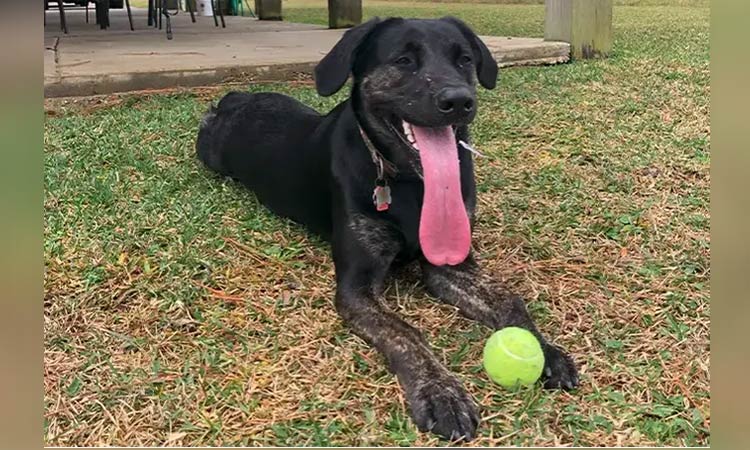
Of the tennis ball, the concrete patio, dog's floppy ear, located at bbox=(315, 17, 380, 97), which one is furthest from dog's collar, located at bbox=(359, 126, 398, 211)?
the concrete patio

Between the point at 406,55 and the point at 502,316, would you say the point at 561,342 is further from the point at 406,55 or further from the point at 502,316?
the point at 406,55

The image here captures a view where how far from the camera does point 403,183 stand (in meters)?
2.84

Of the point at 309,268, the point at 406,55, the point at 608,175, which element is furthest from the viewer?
the point at 608,175

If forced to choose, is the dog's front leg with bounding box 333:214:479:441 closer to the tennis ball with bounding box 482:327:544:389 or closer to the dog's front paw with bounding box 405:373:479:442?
the dog's front paw with bounding box 405:373:479:442

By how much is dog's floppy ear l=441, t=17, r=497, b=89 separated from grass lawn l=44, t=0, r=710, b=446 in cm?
70

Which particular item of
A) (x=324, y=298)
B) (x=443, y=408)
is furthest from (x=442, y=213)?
(x=443, y=408)

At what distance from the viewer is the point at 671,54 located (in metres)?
7.79

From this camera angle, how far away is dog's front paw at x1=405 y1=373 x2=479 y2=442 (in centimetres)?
193

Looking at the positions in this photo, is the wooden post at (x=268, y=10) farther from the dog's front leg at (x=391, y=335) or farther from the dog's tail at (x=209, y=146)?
the dog's front leg at (x=391, y=335)

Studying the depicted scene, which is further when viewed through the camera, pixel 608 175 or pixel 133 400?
pixel 608 175

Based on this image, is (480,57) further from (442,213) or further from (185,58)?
(185,58)

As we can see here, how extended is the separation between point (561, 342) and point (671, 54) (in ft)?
20.9

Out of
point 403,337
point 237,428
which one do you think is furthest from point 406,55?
point 237,428

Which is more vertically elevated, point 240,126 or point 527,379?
point 240,126
